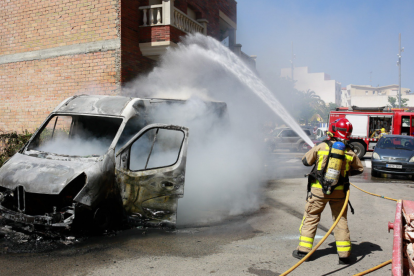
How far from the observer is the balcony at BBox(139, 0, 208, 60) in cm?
1122

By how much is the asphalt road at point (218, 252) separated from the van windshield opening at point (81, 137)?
Result: 1533 millimetres

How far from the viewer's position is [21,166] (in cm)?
456

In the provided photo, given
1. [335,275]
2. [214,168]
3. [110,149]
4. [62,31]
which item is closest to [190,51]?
[62,31]

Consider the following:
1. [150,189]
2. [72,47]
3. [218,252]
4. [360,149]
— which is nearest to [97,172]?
Result: [150,189]

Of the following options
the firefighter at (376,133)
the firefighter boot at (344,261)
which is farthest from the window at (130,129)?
the firefighter at (376,133)

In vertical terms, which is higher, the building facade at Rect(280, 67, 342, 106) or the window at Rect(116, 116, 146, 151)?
the building facade at Rect(280, 67, 342, 106)

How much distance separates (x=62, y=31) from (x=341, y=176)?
10950mm

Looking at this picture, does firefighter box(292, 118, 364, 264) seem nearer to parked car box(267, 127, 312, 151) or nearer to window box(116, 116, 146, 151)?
window box(116, 116, 146, 151)

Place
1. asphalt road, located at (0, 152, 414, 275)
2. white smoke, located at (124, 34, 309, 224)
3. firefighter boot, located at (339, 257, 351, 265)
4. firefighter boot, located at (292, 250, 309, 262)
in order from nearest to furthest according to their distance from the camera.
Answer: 1. asphalt road, located at (0, 152, 414, 275)
2. firefighter boot, located at (339, 257, 351, 265)
3. firefighter boot, located at (292, 250, 309, 262)
4. white smoke, located at (124, 34, 309, 224)

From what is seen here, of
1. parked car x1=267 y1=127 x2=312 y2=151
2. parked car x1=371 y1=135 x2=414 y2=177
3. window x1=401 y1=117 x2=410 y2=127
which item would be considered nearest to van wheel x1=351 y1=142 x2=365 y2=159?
window x1=401 y1=117 x2=410 y2=127

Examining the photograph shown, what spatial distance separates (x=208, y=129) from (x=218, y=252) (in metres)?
3.72

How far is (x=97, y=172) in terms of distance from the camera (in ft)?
14.5

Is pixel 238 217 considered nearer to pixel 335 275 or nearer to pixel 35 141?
pixel 335 275

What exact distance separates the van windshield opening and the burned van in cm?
1
